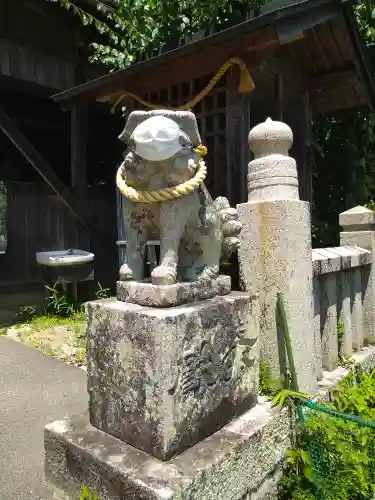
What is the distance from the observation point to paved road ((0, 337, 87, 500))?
1956 millimetres

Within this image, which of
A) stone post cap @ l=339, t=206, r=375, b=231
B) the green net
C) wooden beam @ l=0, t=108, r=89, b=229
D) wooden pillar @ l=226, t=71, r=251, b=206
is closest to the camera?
the green net

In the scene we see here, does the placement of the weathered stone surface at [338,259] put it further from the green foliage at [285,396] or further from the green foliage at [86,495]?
the green foliage at [86,495]

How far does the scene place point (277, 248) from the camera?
212 centimetres

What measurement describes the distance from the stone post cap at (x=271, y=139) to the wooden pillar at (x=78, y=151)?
18.0 ft

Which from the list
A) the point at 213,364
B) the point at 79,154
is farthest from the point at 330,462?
the point at 79,154

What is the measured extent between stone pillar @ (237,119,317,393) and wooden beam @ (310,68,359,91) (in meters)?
3.81

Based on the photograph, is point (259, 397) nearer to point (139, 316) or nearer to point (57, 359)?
point (139, 316)

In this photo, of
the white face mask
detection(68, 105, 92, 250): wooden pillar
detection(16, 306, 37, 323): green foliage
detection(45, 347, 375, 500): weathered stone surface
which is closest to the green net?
detection(45, 347, 375, 500): weathered stone surface

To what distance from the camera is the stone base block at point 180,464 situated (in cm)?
148

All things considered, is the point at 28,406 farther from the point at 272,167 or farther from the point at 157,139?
the point at 272,167

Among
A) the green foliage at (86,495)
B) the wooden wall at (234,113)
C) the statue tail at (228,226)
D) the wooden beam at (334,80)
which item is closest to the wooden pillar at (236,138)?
the wooden wall at (234,113)

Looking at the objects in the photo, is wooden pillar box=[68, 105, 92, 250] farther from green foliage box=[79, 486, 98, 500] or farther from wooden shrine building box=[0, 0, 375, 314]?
green foliage box=[79, 486, 98, 500]

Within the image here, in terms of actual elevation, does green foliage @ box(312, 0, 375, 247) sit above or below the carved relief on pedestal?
above

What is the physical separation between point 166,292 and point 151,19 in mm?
5758
